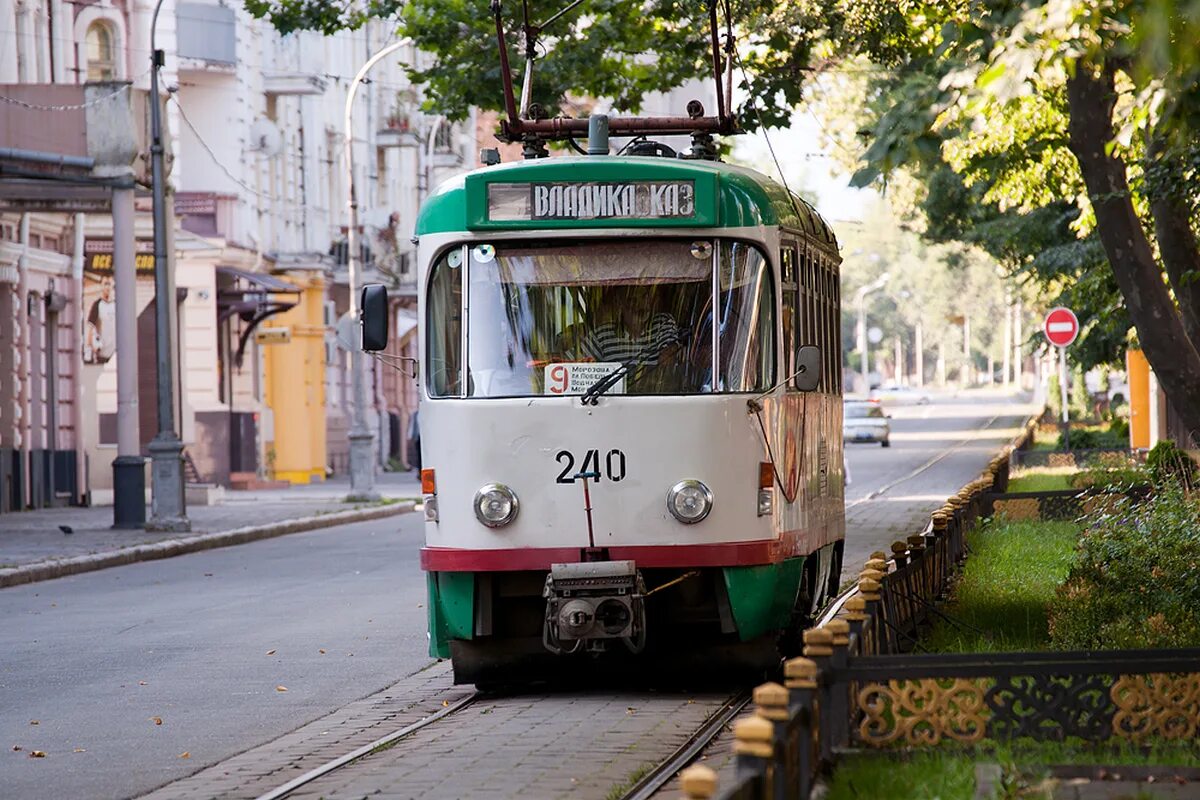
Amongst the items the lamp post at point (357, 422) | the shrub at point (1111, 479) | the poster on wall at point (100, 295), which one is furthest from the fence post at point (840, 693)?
the poster on wall at point (100, 295)

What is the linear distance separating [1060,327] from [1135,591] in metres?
23.8

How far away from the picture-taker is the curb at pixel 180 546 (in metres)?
22.8

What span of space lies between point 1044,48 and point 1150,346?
530 inches

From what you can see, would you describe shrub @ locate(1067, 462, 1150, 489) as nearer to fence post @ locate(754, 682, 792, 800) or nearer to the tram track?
the tram track

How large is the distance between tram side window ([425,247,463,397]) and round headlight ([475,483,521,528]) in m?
0.57

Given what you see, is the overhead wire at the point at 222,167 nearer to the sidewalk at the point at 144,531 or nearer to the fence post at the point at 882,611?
the sidewalk at the point at 144,531

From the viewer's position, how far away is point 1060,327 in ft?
115

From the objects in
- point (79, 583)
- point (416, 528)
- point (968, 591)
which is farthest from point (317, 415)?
point (968, 591)

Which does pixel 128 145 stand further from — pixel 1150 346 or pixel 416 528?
pixel 1150 346

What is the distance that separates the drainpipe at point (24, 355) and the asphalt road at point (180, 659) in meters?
11.8

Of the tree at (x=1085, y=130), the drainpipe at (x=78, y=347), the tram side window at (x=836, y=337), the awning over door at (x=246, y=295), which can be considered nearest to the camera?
the tree at (x=1085, y=130)

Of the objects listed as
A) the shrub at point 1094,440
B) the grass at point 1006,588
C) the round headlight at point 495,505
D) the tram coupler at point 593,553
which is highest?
the round headlight at point 495,505

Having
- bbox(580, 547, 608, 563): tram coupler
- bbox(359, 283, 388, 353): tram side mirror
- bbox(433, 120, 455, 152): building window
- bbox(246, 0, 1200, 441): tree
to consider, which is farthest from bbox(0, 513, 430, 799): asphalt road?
bbox(433, 120, 455, 152): building window

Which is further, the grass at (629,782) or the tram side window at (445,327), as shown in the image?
the tram side window at (445,327)
